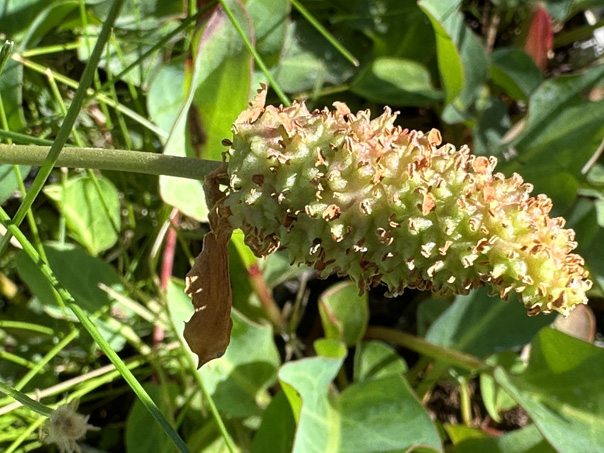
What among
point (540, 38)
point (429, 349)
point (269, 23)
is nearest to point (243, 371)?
point (429, 349)

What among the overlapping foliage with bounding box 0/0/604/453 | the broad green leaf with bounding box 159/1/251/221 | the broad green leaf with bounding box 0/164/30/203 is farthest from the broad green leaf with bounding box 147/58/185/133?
the broad green leaf with bounding box 0/164/30/203

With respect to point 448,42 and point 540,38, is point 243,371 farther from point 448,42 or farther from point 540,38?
point 540,38

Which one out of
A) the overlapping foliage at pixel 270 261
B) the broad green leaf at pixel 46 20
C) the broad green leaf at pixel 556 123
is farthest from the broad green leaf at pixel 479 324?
the broad green leaf at pixel 46 20

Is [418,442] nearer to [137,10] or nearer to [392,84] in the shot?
[392,84]

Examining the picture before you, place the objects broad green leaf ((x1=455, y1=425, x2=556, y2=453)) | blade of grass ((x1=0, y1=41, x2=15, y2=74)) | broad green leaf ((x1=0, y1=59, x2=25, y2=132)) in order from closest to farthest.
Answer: blade of grass ((x1=0, y1=41, x2=15, y2=74))
broad green leaf ((x1=0, y1=59, x2=25, y2=132))
broad green leaf ((x1=455, y1=425, x2=556, y2=453))

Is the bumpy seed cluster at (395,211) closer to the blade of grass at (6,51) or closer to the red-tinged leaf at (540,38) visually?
the blade of grass at (6,51)

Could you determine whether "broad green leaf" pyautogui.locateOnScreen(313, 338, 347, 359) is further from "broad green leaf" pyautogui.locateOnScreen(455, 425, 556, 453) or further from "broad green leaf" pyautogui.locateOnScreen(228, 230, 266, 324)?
"broad green leaf" pyautogui.locateOnScreen(455, 425, 556, 453)

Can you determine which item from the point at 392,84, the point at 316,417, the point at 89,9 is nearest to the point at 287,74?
the point at 392,84
